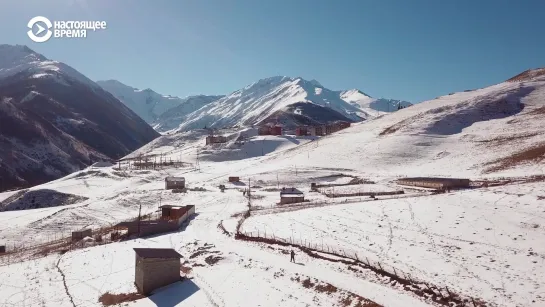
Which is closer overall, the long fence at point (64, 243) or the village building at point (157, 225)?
the long fence at point (64, 243)

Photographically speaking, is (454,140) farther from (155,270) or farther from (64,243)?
(155,270)

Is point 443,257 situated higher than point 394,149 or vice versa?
point 394,149

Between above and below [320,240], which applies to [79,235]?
below

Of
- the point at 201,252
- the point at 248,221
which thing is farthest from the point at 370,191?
the point at 201,252

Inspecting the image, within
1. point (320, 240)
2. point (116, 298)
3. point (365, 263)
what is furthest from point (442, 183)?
point (116, 298)

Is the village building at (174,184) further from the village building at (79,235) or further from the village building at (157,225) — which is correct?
the village building at (79,235)

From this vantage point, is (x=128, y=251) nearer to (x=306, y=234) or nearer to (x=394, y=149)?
(x=306, y=234)

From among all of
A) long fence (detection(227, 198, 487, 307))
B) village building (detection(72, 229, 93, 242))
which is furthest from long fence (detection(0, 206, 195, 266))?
long fence (detection(227, 198, 487, 307))

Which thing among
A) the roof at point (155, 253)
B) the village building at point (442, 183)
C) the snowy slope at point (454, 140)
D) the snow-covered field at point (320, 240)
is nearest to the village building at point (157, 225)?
the snow-covered field at point (320, 240)
